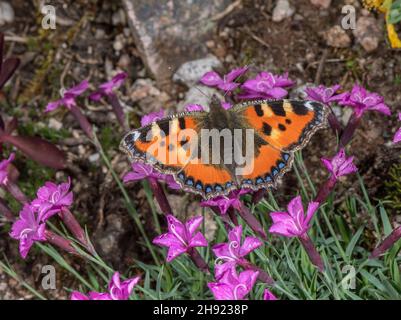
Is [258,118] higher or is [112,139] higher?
[258,118]

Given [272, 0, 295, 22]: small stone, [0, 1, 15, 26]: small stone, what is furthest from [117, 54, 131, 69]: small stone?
[272, 0, 295, 22]: small stone

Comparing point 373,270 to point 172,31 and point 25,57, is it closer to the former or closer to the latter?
point 172,31

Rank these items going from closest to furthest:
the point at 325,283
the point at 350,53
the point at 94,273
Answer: the point at 325,283 < the point at 94,273 < the point at 350,53

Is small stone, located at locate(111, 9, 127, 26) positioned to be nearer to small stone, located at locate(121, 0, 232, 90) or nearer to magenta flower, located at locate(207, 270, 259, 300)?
small stone, located at locate(121, 0, 232, 90)

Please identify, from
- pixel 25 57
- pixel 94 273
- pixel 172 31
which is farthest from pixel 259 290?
pixel 25 57

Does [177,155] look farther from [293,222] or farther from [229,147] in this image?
[293,222]

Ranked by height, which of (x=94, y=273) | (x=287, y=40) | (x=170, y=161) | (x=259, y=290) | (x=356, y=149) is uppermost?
(x=287, y=40)

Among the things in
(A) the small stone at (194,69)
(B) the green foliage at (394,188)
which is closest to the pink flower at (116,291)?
(B) the green foliage at (394,188)

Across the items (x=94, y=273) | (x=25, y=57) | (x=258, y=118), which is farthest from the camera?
(x=25, y=57)
